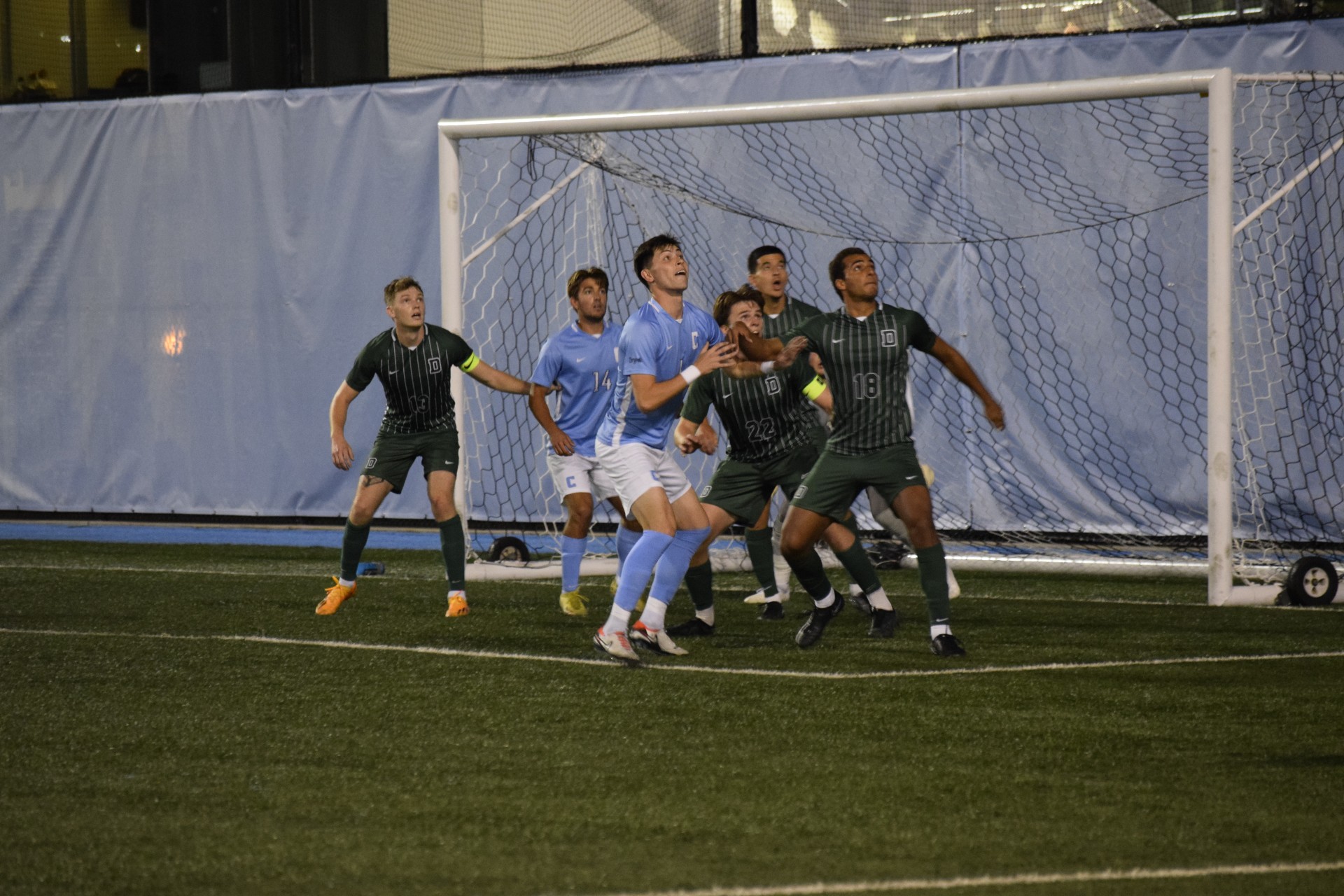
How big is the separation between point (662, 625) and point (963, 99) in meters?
3.68

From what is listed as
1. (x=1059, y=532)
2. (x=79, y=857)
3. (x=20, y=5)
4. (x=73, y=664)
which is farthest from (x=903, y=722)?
(x=20, y=5)

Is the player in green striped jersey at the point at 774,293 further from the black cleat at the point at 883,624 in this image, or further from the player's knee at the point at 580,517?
the black cleat at the point at 883,624

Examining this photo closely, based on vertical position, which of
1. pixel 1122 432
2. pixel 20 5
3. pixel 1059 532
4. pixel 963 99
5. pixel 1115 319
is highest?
pixel 20 5

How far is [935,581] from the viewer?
6.69 metres

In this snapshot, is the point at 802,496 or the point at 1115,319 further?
the point at 1115,319

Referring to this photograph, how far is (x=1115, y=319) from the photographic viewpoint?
11516 millimetres

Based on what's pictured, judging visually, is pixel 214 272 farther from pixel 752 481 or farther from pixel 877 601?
pixel 877 601

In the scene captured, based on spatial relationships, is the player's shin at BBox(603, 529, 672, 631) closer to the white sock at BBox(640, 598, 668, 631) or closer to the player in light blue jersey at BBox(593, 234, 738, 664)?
the player in light blue jersey at BBox(593, 234, 738, 664)

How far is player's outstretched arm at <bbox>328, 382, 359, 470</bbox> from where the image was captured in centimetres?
838

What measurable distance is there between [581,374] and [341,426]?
1316mm

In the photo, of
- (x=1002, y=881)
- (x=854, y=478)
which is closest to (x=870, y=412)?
(x=854, y=478)

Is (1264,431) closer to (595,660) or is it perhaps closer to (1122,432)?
(1122,432)

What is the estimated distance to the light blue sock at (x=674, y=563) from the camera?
6.62 meters

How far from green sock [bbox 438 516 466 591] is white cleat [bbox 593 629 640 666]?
2008 millimetres
